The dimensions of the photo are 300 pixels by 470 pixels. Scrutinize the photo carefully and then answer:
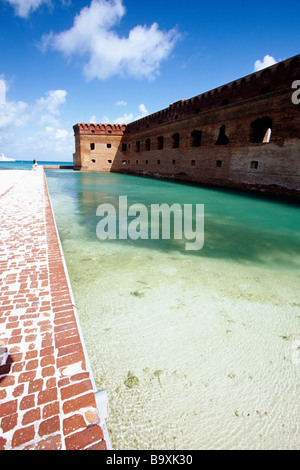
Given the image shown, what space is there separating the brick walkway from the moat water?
0.79ft

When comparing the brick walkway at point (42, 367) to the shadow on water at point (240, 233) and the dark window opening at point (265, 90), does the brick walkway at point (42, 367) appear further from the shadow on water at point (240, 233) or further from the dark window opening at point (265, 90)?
the dark window opening at point (265, 90)

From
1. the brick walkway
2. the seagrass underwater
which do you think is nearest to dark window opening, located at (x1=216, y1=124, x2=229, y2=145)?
the seagrass underwater

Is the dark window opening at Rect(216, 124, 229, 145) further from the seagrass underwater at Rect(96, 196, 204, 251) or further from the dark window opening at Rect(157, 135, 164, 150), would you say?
the seagrass underwater at Rect(96, 196, 204, 251)

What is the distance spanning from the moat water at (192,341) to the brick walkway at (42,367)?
24 centimetres

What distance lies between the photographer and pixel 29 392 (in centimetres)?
145

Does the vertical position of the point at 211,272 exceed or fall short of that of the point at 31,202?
it falls short

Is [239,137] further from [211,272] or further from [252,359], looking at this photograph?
[252,359]

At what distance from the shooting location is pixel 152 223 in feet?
20.3

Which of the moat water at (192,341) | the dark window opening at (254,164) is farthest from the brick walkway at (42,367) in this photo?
the dark window opening at (254,164)

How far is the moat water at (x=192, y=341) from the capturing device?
146 cm

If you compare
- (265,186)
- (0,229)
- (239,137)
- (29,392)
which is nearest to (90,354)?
(29,392)

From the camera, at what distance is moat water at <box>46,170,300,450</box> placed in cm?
146

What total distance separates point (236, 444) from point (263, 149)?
47.7 ft
